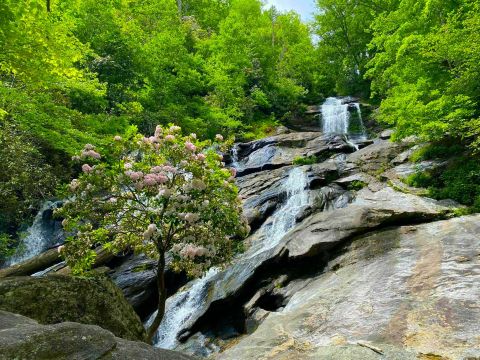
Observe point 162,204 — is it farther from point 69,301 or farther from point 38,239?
point 38,239

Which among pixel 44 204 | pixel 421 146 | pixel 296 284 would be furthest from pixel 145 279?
pixel 421 146

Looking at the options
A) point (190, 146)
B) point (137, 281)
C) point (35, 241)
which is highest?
point (190, 146)

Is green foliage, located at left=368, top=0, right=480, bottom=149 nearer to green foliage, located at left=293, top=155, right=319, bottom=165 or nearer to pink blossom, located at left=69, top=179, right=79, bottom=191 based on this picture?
green foliage, located at left=293, top=155, right=319, bottom=165

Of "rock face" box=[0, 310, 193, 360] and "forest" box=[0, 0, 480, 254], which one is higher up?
"forest" box=[0, 0, 480, 254]

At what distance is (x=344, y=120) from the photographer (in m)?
29.0

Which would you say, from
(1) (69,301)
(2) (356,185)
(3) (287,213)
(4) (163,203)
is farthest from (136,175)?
(2) (356,185)

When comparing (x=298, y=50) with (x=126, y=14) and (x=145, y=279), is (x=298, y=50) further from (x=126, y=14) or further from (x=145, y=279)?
(x=145, y=279)

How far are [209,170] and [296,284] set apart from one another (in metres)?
4.25

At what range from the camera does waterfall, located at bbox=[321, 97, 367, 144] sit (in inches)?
1063

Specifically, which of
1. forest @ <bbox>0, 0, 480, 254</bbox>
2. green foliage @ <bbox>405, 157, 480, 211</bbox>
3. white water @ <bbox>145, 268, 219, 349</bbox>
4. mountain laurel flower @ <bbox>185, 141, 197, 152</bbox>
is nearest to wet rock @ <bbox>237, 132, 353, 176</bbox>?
forest @ <bbox>0, 0, 480, 254</bbox>

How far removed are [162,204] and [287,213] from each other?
772cm

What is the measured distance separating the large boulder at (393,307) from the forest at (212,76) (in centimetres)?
447

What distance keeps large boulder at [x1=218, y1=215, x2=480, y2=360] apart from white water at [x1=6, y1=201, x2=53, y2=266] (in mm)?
14697

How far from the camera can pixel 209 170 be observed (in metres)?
8.04
